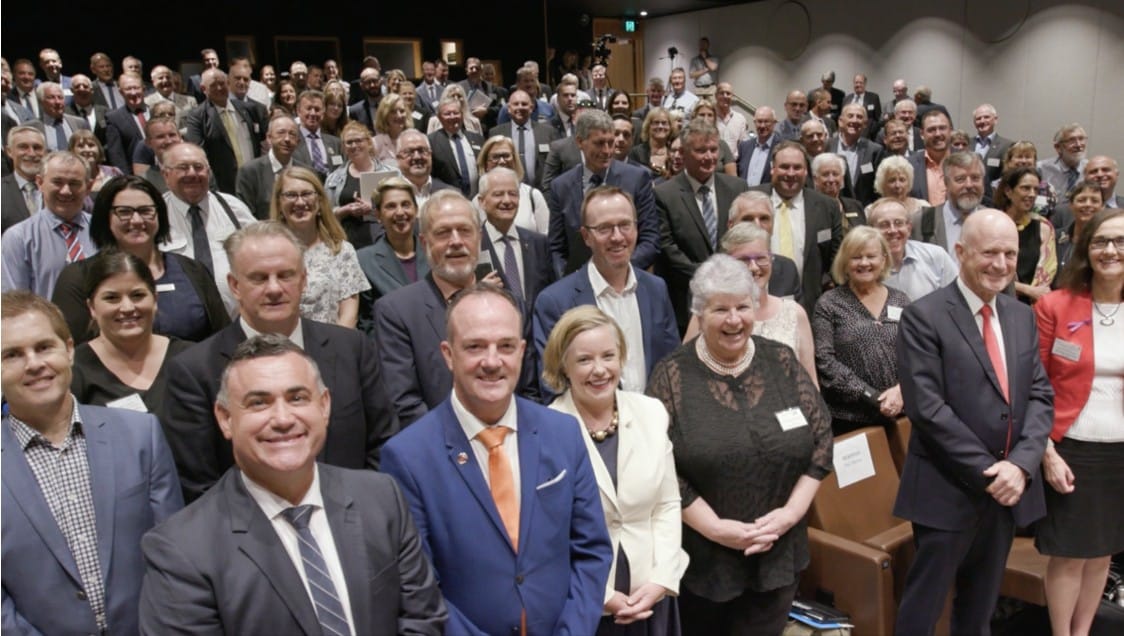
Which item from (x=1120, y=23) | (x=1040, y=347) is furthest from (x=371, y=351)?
(x=1120, y=23)

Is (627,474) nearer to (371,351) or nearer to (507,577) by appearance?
(507,577)

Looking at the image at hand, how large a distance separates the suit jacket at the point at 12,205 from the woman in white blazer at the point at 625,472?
3.43 meters

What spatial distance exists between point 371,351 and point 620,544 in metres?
0.92

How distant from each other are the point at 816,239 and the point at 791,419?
2.05 m

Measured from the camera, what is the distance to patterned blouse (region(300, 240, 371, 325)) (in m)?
3.21

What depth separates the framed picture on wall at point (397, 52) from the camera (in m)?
13.3

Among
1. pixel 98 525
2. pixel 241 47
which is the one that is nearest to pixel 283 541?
pixel 98 525

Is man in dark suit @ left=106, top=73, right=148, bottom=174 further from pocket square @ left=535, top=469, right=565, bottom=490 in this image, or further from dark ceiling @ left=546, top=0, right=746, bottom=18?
dark ceiling @ left=546, top=0, right=746, bottom=18

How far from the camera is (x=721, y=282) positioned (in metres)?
2.51

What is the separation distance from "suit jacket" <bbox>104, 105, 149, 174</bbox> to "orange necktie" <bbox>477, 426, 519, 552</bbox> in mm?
5794

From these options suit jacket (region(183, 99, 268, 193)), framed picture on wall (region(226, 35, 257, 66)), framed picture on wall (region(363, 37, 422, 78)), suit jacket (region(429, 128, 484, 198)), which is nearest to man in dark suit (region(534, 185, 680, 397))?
suit jacket (region(429, 128, 484, 198))

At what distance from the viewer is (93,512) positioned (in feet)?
6.41

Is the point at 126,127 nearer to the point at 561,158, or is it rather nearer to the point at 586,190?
the point at 561,158

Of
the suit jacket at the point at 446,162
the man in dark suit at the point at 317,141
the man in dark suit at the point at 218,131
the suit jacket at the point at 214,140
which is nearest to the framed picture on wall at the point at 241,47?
the man in dark suit at the point at 218,131
